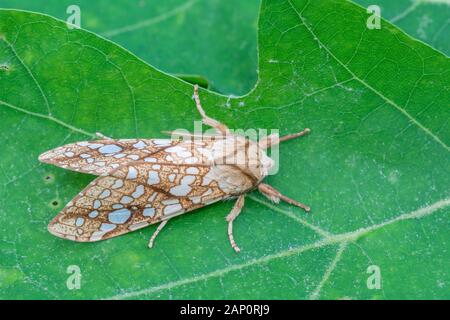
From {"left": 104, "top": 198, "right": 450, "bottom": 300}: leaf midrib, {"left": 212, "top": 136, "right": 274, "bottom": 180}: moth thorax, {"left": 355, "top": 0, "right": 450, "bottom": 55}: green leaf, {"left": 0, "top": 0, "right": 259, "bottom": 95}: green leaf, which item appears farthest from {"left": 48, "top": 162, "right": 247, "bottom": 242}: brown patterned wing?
{"left": 355, "top": 0, "right": 450, "bottom": 55}: green leaf

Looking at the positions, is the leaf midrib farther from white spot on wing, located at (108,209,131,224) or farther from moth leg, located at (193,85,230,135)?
moth leg, located at (193,85,230,135)

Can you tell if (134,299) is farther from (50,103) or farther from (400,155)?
(400,155)

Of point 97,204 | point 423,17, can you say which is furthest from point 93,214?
point 423,17

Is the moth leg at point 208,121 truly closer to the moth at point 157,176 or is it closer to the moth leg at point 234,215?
the moth at point 157,176

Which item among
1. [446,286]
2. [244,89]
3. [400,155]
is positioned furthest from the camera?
[244,89]

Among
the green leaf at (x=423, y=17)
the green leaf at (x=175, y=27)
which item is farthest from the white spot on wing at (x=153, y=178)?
the green leaf at (x=423, y=17)

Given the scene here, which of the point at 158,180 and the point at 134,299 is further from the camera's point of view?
the point at 158,180

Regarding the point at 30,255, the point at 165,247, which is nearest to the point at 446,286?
the point at 165,247
